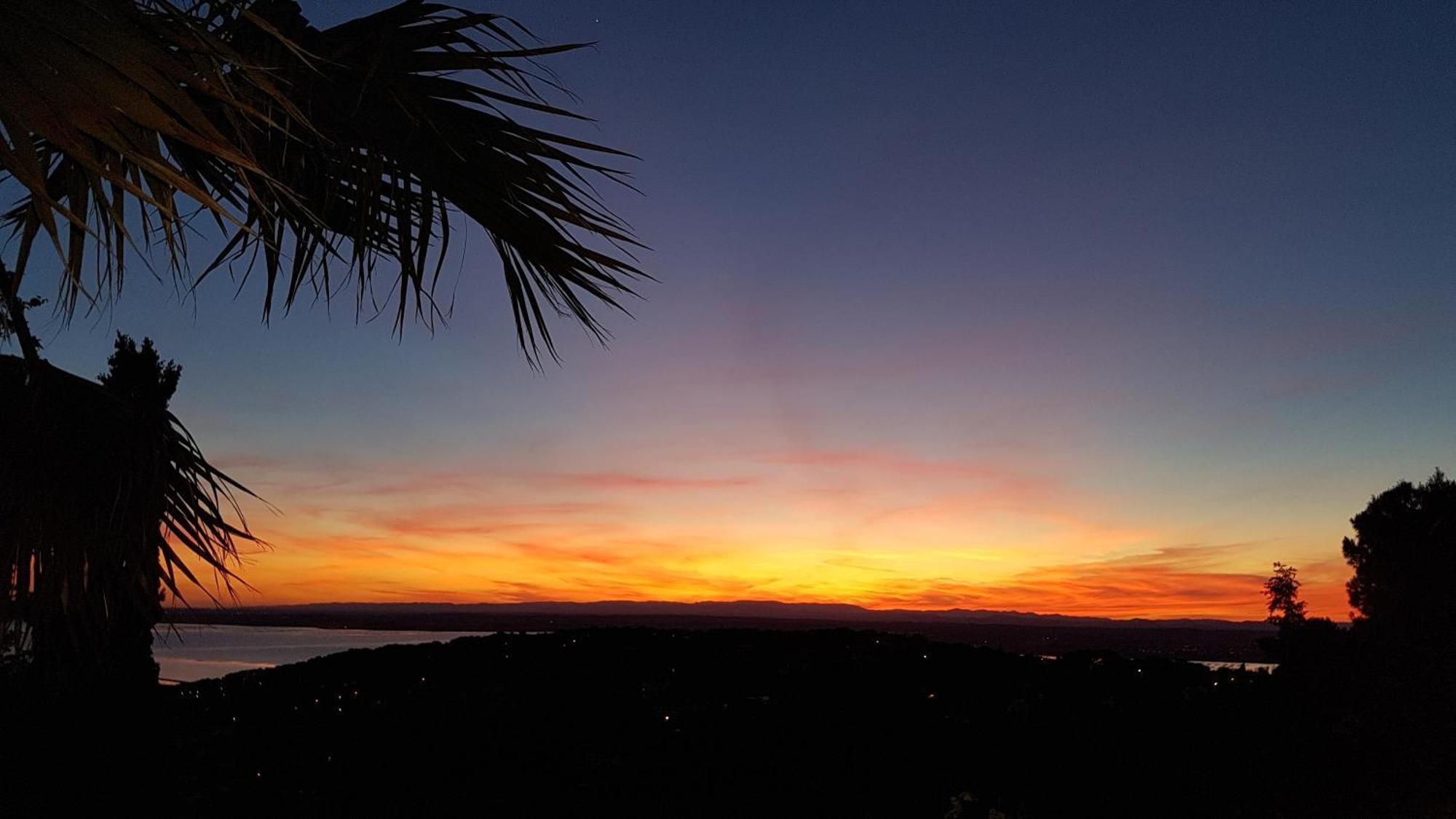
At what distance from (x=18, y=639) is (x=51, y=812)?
11.1ft

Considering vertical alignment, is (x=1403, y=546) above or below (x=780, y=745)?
above

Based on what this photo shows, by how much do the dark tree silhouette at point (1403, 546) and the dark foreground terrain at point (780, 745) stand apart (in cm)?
1056

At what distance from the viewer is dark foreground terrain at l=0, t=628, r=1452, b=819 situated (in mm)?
5695

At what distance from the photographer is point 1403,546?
16.6 m

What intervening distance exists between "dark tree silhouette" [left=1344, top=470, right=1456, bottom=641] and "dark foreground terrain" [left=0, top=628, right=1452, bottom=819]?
1056cm

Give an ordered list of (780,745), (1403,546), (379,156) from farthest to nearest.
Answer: (1403,546)
(780,745)
(379,156)

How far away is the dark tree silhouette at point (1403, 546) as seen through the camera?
15578 mm

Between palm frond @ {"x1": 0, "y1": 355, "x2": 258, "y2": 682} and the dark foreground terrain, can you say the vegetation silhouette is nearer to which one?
palm frond @ {"x1": 0, "y1": 355, "x2": 258, "y2": 682}

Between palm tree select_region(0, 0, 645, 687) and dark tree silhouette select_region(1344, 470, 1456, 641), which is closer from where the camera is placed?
palm tree select_region(0, 0, 645, 687)

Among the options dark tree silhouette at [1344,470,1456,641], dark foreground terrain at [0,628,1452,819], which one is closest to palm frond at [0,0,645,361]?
dark foreground terrain at [0,628,1452,819]

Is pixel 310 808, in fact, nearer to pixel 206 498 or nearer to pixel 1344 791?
pixel 206 498

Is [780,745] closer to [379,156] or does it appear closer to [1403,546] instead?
[379,156]

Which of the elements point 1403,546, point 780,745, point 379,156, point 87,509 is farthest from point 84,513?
point 1403,546

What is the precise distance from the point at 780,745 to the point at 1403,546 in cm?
1524
